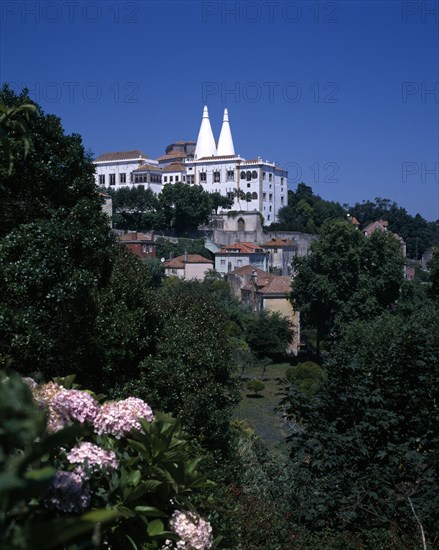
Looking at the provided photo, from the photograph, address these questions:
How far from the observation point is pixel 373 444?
747 cm

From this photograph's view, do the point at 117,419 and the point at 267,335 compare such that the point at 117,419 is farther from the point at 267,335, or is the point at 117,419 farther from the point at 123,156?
the point at 123,156

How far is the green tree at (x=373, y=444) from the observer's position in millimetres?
6238

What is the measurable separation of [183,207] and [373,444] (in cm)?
7080

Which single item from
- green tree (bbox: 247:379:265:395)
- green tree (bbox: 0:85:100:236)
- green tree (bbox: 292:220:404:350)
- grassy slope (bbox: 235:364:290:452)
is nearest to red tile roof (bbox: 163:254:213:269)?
green tree (bbox: 292:220:404:350)

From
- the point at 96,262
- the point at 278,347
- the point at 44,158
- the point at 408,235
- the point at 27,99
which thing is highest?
the point at 408,235

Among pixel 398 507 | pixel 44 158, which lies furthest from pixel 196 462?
pixel 44 158

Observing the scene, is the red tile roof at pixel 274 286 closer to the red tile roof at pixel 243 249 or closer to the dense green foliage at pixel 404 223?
the red tile roof at pixel 243 249

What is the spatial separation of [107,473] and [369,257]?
136 ft

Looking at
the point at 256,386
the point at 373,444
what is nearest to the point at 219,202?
the point at 256,386

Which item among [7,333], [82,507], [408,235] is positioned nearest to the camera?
[82,507]

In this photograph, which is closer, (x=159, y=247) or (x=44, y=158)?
(x=44, y=158)

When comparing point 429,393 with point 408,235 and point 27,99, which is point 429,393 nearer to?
point 27,99

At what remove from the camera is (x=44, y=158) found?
958cm

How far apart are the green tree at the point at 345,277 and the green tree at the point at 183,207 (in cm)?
3546
